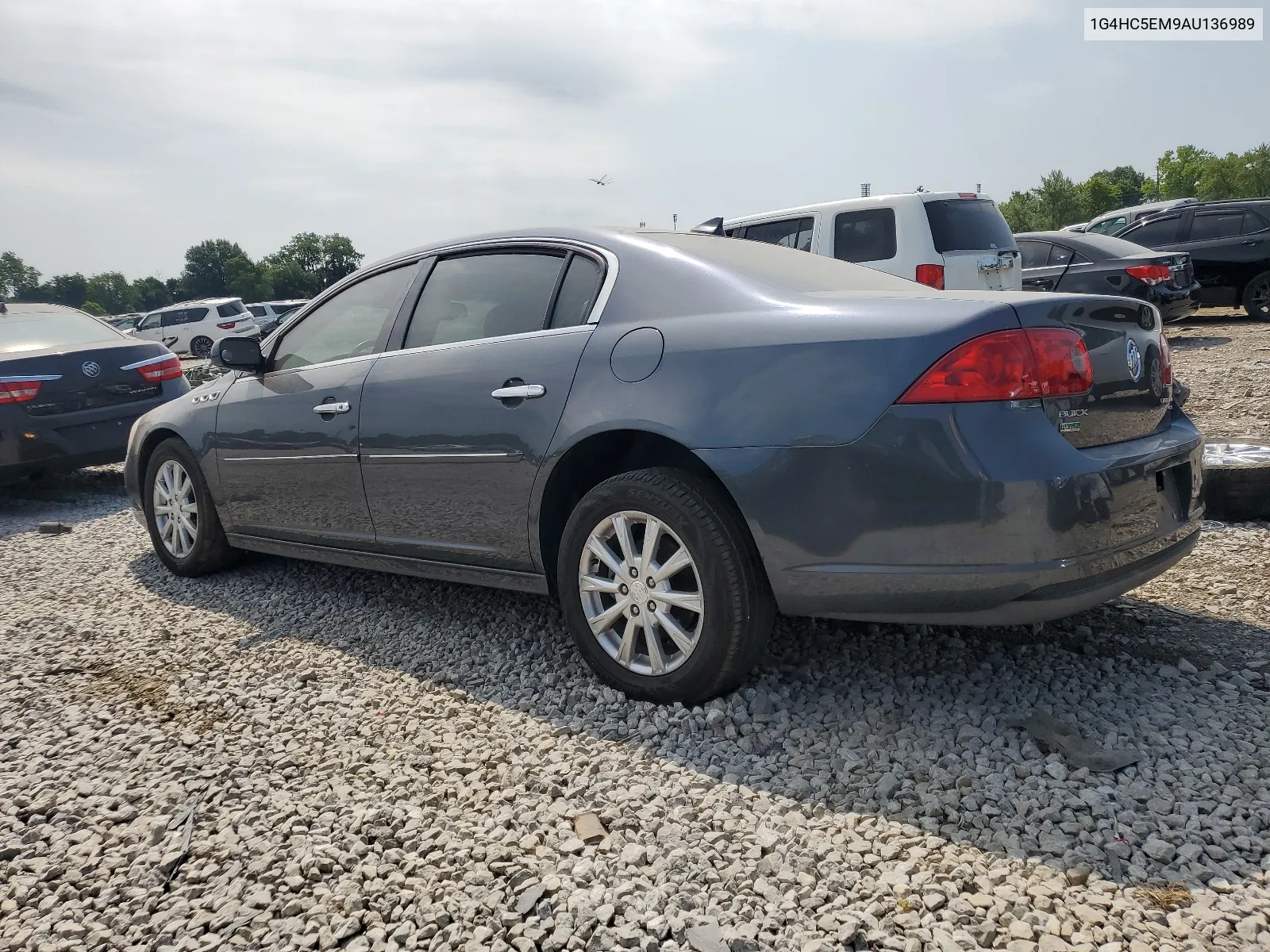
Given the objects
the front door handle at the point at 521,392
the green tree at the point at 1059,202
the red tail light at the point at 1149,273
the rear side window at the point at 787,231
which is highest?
the green tree at the point at 1059,202

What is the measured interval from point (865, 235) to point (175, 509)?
20.9 feet

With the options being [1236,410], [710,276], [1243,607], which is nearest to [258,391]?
[710,276]

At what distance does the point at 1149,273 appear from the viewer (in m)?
11.4

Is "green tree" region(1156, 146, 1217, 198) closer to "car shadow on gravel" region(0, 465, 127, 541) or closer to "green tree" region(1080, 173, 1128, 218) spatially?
"green tree" region(1080, 173, 1128, 218)

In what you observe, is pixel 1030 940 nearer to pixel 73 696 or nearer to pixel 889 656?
pixel 889 656

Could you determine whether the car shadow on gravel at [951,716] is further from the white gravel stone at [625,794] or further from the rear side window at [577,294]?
the rear side window at [577,294]

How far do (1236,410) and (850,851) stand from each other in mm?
6210

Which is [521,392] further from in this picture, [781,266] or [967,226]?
[967,226]

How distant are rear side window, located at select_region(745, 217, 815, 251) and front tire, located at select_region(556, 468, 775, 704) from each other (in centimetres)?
681

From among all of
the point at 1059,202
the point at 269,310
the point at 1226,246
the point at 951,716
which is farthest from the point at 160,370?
the point at 1059,202

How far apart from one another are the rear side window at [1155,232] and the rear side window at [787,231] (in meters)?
6.51

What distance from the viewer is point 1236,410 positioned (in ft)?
23.1

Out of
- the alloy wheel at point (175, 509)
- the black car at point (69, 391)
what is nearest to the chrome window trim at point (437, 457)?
the alloy wheel at point (175, 509)

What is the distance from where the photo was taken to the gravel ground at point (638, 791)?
210 centimetres
